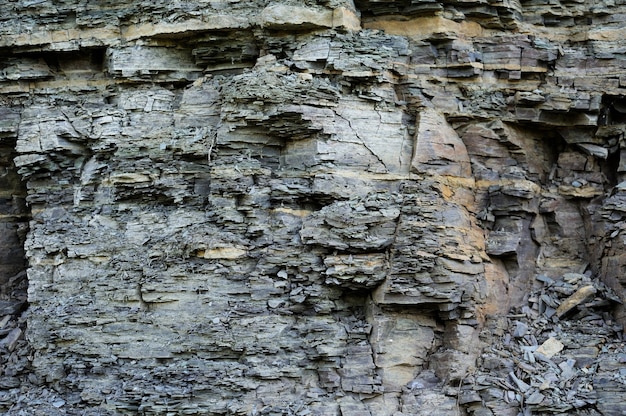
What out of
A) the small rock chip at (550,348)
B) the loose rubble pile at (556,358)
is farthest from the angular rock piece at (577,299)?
the small rock chip at (550,348)

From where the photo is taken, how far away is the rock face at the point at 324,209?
14586 millimetres

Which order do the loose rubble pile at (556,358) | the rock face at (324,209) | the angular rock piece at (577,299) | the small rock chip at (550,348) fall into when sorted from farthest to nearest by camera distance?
the angular rock piece at (577,299)
the small rock chip at (550,348)
the rock face at (324,209)
the loose rubble pile at (556,358)

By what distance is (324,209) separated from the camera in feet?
48.7

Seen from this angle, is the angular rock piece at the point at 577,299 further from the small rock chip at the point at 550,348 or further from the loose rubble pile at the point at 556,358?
the small rock chip at the point at 550,348

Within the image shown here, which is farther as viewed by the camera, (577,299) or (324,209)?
(577,299)

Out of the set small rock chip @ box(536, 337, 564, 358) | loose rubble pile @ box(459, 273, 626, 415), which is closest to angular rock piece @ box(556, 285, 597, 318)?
loose rubble pile @ box(459, 273, 626, 415)

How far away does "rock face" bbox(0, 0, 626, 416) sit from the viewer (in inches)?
574

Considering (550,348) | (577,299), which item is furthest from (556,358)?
(577,299)

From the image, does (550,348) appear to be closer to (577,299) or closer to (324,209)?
(577,299)

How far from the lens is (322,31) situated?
1551 centimetres

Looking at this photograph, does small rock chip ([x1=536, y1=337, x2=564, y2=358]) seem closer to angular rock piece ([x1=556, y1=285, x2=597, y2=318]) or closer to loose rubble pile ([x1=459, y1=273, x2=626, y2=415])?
loose rubble pile ([x1=459, y1=273, x2=626, y2=415])

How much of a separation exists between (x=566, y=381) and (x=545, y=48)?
5.69 meters

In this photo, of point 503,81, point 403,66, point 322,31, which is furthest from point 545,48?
point 322,31

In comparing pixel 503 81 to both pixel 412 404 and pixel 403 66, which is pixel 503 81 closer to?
pixel 403 66
